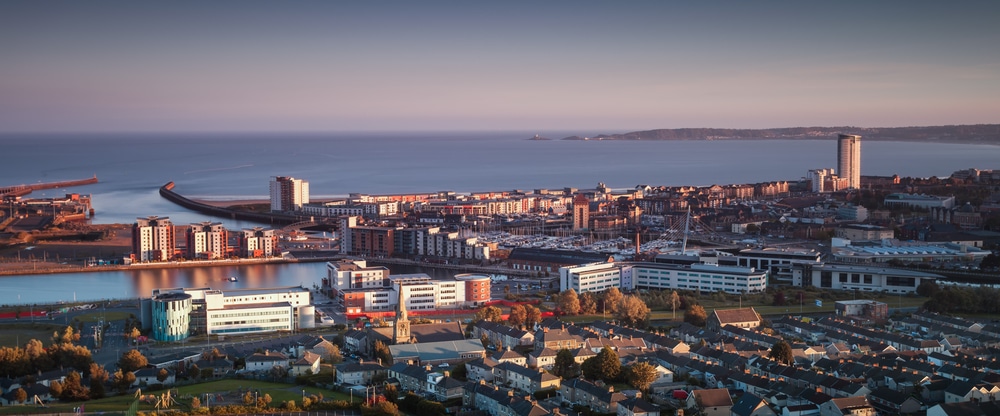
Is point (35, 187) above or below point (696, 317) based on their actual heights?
above

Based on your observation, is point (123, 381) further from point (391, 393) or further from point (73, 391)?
point (391, 393)

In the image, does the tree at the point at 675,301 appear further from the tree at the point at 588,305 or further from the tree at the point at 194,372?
the tree at the point at 194,372

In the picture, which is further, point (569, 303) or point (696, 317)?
point (569, 303)

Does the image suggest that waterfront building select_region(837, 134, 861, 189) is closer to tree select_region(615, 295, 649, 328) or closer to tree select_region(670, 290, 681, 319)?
tree select_region(670, 290, 681, 319)

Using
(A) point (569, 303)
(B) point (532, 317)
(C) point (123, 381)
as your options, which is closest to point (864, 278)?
(A) point (569, 303)

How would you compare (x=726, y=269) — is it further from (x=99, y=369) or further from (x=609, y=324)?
(x=99, y=369)

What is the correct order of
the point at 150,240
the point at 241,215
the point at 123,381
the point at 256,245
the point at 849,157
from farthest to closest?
1. the point at 849,157
2. the point at 241,215
3. the point at 256,245
4. the point at 150,240
5. the point at 123,381
